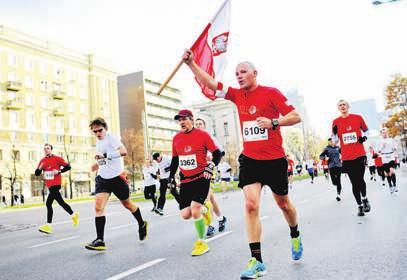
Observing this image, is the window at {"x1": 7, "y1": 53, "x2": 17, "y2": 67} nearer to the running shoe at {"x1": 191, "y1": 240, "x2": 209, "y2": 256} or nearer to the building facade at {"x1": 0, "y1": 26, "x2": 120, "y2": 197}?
the building facade at {"x1": 0, "y1": 26, "x2": 120, "y2": 197}

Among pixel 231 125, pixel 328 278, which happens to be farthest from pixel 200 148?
pixel 231 125

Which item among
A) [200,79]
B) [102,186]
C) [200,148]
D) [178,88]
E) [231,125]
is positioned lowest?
[102,186]

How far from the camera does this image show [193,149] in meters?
6.82

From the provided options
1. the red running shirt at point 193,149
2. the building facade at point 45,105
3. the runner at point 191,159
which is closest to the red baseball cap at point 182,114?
the runner at point 191,159

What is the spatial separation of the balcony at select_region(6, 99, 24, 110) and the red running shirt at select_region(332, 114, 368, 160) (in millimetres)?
55405

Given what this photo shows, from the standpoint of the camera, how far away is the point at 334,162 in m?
14.9

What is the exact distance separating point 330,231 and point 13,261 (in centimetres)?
496

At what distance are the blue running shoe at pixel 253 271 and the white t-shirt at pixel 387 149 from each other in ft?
36.8

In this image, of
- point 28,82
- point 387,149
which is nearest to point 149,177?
point 387,149

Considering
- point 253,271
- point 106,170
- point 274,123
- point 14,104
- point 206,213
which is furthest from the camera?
point 14,104

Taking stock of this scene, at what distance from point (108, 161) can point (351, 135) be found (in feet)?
15.7

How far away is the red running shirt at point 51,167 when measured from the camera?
1077cm

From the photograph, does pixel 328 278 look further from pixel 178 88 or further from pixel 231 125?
pixel 231 125

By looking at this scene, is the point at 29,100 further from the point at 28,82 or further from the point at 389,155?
the point at 389,155
